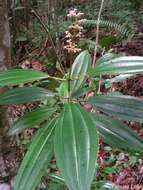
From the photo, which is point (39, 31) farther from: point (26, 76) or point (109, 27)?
point (26, 76)

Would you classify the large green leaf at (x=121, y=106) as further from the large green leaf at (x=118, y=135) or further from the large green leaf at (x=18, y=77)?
the large green leaf at (x=18, y=77)

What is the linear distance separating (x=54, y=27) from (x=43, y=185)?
303 cm

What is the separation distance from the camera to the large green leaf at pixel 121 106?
1.04 m

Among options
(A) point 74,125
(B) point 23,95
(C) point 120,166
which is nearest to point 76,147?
(A) point 74,125

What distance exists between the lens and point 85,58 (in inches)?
52.5

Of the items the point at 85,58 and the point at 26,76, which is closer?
the point at 26,76

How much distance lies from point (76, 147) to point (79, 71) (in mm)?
414

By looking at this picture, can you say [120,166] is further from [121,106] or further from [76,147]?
[76,147]

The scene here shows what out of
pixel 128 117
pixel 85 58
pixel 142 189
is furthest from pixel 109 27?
pixel 128 117

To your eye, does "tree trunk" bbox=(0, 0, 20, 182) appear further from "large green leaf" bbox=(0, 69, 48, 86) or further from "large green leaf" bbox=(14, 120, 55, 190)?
"large green leaf" bbox=(14, 120, 55, 190)

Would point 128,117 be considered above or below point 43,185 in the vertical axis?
above

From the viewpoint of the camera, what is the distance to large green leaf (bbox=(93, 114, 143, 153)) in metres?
1.04

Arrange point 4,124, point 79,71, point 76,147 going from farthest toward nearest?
1. point 4,124
2. point 79,71
3. point 76,147

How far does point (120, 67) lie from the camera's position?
1117mm
